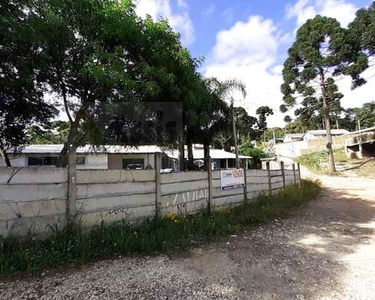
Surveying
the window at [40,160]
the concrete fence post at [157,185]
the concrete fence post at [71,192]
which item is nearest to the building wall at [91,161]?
the window at [40,160]

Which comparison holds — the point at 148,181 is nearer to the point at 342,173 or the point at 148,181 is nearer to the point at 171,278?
the point at 171,278

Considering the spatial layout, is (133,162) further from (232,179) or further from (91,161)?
(232,179)

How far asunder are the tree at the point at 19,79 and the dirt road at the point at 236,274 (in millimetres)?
4214

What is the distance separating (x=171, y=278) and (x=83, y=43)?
17.4 ft

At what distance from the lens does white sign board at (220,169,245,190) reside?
25.8 feet

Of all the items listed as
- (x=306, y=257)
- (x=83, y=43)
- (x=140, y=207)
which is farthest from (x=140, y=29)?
(x=306, y=257)

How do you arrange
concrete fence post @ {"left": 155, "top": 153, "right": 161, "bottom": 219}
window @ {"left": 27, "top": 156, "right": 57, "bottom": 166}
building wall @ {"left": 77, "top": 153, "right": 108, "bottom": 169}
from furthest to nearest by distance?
building wall @ {"left": 77, "top": 153, "right": 108, "bottom": 169} → window @ {"left": 27, "top": 156, "right": 57, "bottom": 166} → concrete fence post @ {"left": 155, "top": 153, "right": 161, "bottom": 219}

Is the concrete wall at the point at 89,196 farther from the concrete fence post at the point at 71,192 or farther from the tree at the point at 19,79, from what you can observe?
the tree at the point at 19,79

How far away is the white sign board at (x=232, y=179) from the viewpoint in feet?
25.8

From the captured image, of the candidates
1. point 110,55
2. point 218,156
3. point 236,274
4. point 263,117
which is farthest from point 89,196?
point 263,117

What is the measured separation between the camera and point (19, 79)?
645 centimetres

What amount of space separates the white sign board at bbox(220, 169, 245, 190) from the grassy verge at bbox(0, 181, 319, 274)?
97 centimetres

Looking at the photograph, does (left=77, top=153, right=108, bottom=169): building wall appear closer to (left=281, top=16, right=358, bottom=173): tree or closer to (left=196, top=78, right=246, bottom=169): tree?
(left=196, top=78, right=246, bottom=169): tree

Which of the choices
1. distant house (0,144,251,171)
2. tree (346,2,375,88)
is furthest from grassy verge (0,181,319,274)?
tree (346,2,375,88)
